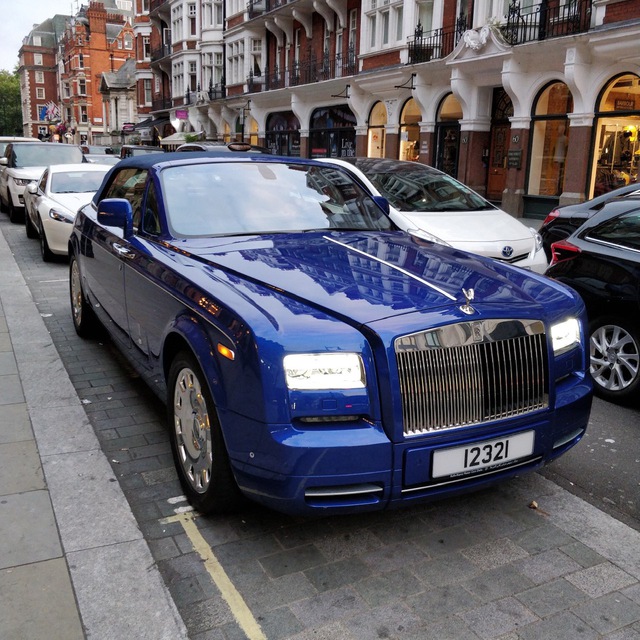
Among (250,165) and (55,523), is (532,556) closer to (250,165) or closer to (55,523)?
(55,523)

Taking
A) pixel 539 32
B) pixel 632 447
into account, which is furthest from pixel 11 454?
pixel 539 32

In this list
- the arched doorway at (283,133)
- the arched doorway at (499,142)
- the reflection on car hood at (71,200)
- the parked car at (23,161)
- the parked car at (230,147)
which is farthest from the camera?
the arched doorway at (283,133)

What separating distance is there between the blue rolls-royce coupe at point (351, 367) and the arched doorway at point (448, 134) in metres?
20.5

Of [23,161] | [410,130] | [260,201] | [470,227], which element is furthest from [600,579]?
[410,130]

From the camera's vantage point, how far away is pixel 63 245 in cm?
1080

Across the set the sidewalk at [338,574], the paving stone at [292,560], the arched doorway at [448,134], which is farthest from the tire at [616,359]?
the arched doorway at [448,134]

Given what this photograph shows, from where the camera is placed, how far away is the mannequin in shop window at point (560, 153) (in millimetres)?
19406

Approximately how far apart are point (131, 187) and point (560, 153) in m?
16.9

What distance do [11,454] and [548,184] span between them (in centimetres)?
1858

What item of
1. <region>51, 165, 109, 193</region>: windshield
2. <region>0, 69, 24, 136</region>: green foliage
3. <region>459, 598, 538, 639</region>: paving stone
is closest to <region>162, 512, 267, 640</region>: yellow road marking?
<region>459, 598, 538, 639</region>: paving stone

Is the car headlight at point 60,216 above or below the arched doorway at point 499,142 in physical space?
below

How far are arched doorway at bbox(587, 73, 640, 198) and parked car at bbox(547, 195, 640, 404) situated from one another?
13282mm

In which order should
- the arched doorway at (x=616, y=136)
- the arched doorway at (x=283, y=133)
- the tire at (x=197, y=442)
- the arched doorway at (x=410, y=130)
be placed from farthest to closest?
1. the arched doorway at (x=283, y=133)
2. the arched doorway at (x=410, y=130)
3. the arched doorway at (x=616, y=136)
4. the tire at (x=197, y=442)

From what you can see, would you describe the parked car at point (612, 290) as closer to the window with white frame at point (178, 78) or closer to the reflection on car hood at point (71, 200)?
the reflection on car hood at point (71, 200)
